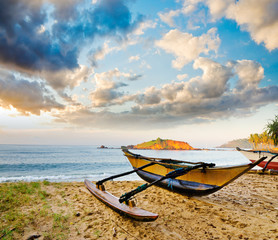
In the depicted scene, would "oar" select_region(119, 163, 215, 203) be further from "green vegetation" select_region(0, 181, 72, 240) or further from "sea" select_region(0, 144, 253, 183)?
"sea" select_region(0, 144, 253, 183)

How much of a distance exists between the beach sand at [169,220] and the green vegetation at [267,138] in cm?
3134

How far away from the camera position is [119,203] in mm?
4152

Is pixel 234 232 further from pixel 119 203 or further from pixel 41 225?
pixel 41 225

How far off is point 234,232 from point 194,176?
6.50 feet

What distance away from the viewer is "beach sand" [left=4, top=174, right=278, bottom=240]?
3324 mm

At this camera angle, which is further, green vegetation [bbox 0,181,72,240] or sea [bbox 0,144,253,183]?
sea [bbox 0,144,253,183]

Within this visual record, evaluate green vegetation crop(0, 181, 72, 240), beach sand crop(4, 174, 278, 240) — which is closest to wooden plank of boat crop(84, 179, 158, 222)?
beach sand crop(4, 174, 278, 240)

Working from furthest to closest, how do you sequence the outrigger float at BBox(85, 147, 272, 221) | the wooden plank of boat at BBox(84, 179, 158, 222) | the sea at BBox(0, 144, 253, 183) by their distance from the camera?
1. the sea at BBox(0, 144, 253, 183)
2. the outrigger float at BBox(85, 147, 272, 221)
3. the wooden plank of boat at BBox(84, 179, 158, 222)

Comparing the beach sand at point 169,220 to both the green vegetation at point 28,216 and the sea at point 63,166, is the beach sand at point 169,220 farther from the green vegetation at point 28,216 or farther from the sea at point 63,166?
the sea at point 63,166

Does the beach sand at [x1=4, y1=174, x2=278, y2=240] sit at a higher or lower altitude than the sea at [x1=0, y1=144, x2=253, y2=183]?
higher

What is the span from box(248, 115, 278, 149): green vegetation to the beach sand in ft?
103

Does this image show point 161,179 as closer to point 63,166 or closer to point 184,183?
point 184,183

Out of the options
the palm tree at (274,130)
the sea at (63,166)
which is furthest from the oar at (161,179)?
the palm tree at (274,130)

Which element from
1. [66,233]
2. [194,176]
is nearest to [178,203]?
[194,176]
